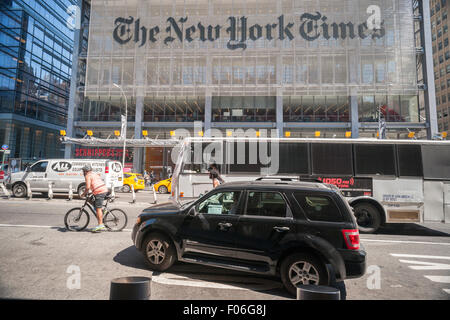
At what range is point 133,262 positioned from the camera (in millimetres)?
4922

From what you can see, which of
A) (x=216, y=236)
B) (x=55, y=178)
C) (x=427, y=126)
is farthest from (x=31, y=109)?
(x=427, y=126)

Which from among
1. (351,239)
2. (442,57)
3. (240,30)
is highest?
(442,57)

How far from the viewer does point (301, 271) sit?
12.0ft

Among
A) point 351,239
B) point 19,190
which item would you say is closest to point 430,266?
point 351,239

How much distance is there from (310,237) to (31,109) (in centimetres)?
6622

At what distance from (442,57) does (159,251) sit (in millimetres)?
89980

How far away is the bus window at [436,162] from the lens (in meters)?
8.05

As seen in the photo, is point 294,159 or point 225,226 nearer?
point 225,226

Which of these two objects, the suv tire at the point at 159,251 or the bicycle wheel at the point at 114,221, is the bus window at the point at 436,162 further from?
the bicycle wheel at the point at 114,221

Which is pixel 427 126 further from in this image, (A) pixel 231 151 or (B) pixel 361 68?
(A) pixel 231 151

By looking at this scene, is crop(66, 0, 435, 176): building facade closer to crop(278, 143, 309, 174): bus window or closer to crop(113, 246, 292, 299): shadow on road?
crop(278, 143, 309, 174): bus window

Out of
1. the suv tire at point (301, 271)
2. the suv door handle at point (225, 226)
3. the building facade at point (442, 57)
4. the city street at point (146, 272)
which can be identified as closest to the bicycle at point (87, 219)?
the city street at point (146, 272)

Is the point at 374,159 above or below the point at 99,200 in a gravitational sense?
above

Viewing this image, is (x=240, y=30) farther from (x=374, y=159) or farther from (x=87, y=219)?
(x=87, y=219)
